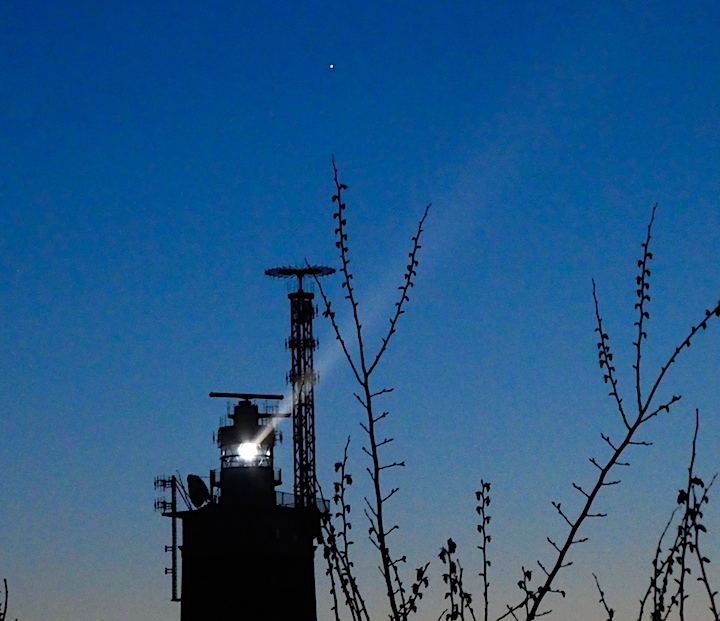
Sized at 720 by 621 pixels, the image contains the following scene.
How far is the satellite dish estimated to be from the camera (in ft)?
147

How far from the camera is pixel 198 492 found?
45094 millimetres

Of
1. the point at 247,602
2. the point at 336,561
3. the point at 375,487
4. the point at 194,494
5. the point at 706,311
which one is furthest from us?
the point at 194,494

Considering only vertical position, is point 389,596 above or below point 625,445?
below

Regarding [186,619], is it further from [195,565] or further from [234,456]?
[234,456]

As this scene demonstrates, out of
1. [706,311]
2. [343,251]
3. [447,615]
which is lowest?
[447,615]

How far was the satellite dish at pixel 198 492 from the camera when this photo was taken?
1767 inches

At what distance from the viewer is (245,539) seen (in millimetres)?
43625

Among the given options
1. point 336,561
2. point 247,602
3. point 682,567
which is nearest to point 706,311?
point 682,567

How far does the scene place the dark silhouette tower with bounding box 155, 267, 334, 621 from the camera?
4262cm

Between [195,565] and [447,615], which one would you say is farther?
[195,565]

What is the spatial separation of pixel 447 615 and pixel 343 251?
304 cm

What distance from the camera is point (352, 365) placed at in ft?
24.1

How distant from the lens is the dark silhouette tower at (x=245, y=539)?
42.6 meters

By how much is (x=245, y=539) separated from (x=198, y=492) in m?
3.06
